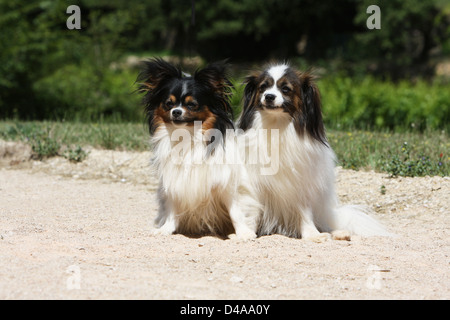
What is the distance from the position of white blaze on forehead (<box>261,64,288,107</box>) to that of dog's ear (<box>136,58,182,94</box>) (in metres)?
0.88

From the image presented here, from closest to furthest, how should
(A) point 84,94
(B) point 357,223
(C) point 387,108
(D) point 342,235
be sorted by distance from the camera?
(D) point 342,235
(B) point 357,223
(C) point 387,108
(A) point 84,94

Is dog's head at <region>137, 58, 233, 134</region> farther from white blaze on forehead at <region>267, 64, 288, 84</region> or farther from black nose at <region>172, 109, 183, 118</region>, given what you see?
white blaze on forehead at <region>267, 64, 288, 84</region>

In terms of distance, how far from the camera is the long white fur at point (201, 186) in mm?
5766

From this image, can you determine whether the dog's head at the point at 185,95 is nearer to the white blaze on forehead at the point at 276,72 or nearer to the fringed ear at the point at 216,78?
the fringed ear at the point at 216,78

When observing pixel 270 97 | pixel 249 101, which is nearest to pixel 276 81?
pixel 270 97

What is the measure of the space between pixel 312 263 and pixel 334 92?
36.3 ft

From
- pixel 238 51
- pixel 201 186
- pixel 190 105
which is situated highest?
pixel 238 51

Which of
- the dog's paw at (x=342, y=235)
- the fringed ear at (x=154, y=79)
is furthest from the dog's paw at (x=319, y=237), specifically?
the fringed ear at (x=154, y=79)

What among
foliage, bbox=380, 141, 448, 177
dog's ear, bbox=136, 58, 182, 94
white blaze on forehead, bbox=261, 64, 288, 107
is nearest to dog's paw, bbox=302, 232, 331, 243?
white blaze on forehead, bbox=261, 64, 288, 107

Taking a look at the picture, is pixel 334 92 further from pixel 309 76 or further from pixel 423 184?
pixel 309 76

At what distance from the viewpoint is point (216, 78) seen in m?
5.82

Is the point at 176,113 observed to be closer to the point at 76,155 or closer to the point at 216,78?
the point at 216,78

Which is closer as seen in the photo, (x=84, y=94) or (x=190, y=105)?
(x=190, y=105)

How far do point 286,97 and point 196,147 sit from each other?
0.94 meters
